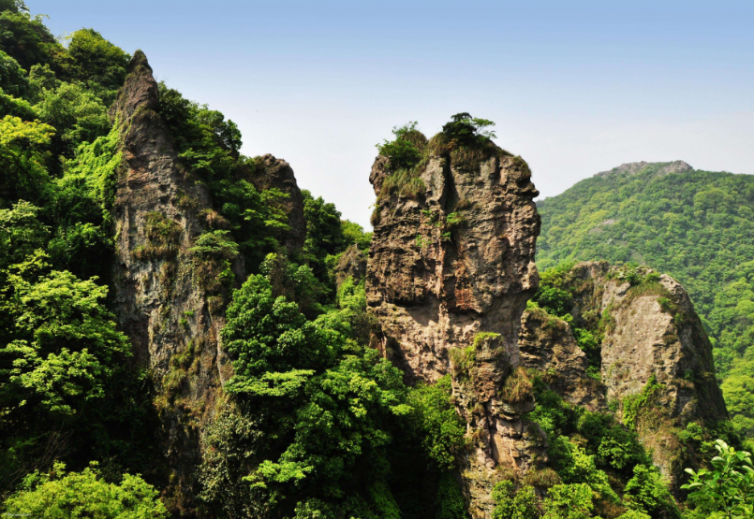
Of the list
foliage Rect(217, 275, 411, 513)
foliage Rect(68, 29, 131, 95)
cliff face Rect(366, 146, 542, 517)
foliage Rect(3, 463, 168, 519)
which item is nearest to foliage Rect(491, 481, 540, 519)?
→ cliff face Rect(366, 146, 542, 517)

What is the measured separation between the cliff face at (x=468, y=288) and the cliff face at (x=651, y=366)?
16.7 meters

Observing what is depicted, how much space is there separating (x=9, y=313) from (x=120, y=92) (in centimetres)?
2168

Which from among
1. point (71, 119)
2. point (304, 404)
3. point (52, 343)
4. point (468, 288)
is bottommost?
point (304, 404)

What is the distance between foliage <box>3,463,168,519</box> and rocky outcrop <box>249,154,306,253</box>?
2585 cm

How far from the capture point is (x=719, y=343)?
97.1 meters

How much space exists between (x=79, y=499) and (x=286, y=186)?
107ft

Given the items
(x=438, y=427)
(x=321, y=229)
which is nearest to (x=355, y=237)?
(x=321, y=229)

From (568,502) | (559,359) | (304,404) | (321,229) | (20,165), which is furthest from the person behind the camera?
(321,229)

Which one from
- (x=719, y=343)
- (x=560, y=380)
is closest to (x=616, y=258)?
(x=719, y=343)

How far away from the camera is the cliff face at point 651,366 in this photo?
43375 millimetres

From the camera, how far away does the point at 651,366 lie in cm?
4622

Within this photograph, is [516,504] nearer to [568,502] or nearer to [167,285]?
[568,502]

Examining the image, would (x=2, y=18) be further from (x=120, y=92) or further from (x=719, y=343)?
(x=719, y=343)

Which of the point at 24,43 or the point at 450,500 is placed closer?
the point at 450,500
